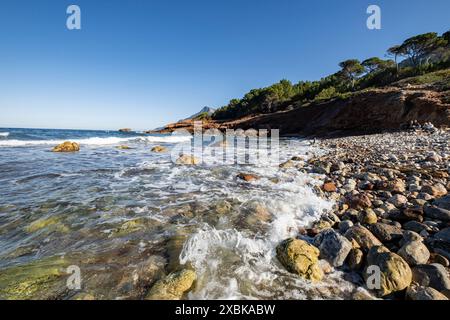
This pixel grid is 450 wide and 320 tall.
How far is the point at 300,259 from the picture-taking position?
2.68 meters

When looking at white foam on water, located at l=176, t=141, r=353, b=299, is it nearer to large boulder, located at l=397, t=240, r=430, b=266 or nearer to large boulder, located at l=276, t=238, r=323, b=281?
large boulder, located at l=276, t=238, r=323, b=281

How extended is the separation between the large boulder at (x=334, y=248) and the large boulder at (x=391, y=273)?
0.31 m

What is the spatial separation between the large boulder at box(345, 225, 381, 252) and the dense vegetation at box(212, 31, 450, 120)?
30799 mm

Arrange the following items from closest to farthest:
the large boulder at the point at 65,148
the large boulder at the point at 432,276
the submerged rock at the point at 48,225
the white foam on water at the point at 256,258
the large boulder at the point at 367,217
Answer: the large boulder at the point at 432,276 < the white foam on water at the point at 256,258 < the large boulder at the point at 367,217 < the submerged rock at the point at 48,225 < the large boulder at the point at 65,148

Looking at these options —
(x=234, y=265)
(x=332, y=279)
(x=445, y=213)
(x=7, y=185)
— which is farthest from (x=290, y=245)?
(x=7, y=185)

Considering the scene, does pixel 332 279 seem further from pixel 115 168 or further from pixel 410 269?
pixel 115 168

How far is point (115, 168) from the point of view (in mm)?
8961

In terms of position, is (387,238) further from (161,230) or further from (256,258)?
(161,230)

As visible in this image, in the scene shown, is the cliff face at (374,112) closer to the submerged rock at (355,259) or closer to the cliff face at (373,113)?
the cliff face at (373,113)

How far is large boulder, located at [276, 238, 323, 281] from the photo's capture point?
2.56 meters

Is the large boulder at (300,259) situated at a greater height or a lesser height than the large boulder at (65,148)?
lesser

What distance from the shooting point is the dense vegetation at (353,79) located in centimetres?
3366

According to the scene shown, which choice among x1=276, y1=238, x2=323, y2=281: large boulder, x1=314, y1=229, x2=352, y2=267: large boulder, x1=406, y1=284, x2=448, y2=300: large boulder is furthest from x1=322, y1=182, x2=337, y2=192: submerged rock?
x1=406, y1=284, x2=448, y2=300: large boulder

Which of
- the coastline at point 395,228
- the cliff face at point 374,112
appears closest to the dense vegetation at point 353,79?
the cliff face at point 374,112
